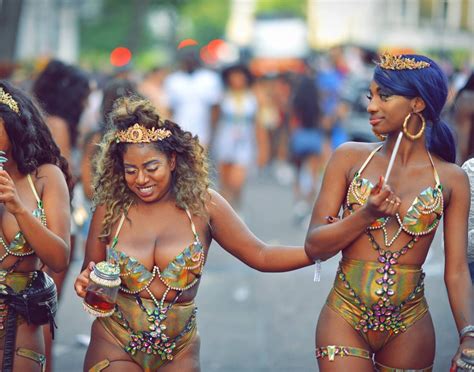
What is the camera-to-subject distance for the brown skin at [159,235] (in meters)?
4.70

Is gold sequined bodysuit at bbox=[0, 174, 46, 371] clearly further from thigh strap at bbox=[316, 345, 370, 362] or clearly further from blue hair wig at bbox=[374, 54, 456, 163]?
blue hair wig at bbox=[374, 54, 456, 163]

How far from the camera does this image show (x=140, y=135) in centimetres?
477

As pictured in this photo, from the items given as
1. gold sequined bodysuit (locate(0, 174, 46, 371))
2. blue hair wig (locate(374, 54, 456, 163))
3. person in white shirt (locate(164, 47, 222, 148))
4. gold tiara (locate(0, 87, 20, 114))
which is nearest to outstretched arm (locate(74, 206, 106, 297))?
gold sequined bodysuit (locate(0, 174, 46, 371))

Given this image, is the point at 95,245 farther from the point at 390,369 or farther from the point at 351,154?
the point at 390,369

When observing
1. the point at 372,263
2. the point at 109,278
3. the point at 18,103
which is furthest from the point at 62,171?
the point at 372,263

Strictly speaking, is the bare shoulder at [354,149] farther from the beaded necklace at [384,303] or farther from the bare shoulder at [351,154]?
the beaded necklace at [384,303]

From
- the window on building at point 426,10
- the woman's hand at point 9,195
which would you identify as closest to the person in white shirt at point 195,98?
the woman's hand at point 9,195

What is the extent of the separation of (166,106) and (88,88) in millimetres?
8018

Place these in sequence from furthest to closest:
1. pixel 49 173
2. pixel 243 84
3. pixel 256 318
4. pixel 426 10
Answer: pixel 426 10 → pixel 243 84 → pixel 256 318 → pixel 49 173

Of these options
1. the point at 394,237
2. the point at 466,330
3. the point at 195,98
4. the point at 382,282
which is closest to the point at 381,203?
the point at 394,237

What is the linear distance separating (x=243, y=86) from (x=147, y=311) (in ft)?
32.8

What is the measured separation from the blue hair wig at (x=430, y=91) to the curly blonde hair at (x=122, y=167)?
0.94 meters

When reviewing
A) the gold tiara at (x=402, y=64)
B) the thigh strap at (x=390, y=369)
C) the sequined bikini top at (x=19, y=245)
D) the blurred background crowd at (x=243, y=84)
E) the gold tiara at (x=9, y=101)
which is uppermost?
the gold tiara at (x=402, y=64)

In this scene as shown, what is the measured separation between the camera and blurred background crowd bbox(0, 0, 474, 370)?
7.53 m
